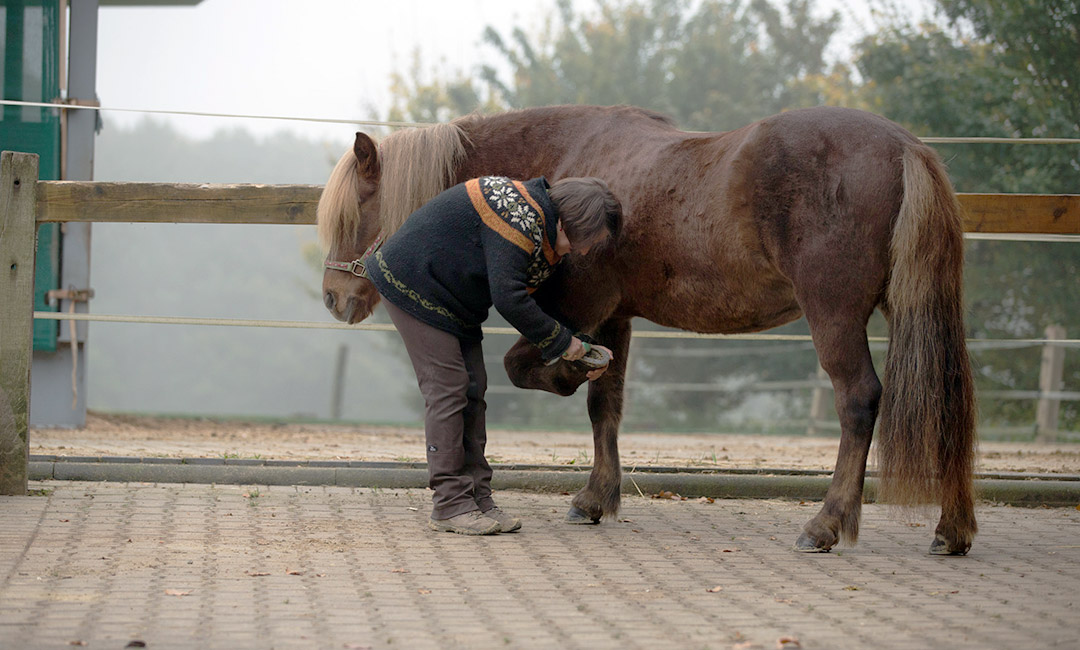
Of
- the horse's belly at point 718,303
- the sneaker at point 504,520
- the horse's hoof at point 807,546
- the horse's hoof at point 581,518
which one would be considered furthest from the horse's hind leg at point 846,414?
the sneaker at point 504,520

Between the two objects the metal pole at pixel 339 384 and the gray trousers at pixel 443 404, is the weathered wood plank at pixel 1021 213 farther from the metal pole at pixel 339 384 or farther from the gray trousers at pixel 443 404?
the metal pole at pixel 339 384

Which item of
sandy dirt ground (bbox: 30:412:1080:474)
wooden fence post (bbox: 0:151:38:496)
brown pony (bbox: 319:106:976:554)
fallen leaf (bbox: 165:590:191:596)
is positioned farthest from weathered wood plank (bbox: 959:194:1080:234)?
wooden fence post (bbox: 0:151:38:496)

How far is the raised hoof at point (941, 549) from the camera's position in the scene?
139 inches

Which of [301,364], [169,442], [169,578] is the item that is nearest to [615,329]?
[169,578]

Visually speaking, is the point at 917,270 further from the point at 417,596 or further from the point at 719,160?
the point at 417,596

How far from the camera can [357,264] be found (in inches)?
163

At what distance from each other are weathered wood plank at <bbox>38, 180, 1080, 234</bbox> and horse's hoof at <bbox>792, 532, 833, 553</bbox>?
6.31 feet

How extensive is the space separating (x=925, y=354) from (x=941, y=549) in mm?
763

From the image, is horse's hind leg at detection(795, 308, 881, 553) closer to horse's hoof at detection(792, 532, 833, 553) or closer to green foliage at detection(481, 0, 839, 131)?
horse's hoof at detection(792, 532, 833, 553)

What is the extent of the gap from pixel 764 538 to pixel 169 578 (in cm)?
212

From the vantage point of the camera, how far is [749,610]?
2.68 meters

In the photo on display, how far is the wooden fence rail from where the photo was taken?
416 cm

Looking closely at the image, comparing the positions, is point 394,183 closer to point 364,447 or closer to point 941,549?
point 941,549

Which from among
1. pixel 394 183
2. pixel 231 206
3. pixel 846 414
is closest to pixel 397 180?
pixel 394 183
